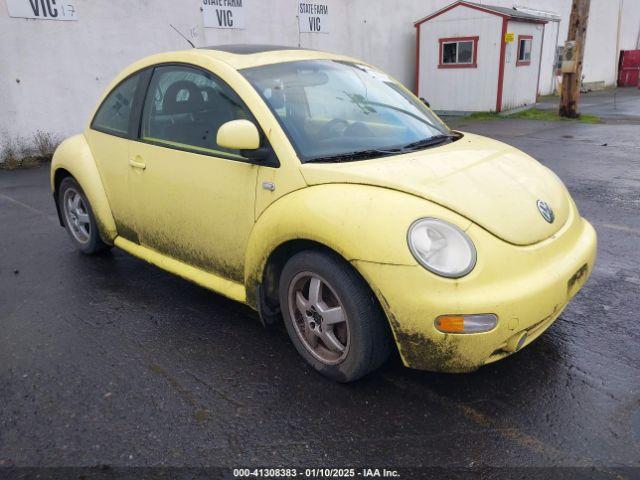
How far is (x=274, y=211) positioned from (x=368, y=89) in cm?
126

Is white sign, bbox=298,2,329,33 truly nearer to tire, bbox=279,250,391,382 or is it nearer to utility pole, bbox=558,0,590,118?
utility pole, bbox=558,0,590,118

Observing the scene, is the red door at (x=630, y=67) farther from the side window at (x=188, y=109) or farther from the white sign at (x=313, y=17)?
the side window at (x=188, y=109)

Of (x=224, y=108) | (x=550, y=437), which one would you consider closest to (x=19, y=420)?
(x=224, y=108)

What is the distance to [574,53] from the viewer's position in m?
12.9

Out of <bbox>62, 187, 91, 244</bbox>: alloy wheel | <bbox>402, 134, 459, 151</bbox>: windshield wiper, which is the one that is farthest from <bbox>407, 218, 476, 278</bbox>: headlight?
<bbox>62, 187, 91, 244</bbox>: alloy wheel

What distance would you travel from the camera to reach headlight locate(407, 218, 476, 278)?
225cm

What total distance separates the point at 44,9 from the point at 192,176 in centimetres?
833

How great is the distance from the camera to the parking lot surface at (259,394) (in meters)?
2.27

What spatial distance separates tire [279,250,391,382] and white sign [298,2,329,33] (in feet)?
40.7

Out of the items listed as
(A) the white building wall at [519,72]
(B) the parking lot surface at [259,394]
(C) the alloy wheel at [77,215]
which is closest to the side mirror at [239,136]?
(B) the parking lot surface at [259,394]

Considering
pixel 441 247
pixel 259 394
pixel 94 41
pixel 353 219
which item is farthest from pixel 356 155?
pixel 94 41

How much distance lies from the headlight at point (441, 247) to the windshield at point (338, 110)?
2.46 ft

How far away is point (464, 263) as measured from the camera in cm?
226

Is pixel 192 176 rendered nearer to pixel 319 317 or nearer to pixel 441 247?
pixel 319 317
